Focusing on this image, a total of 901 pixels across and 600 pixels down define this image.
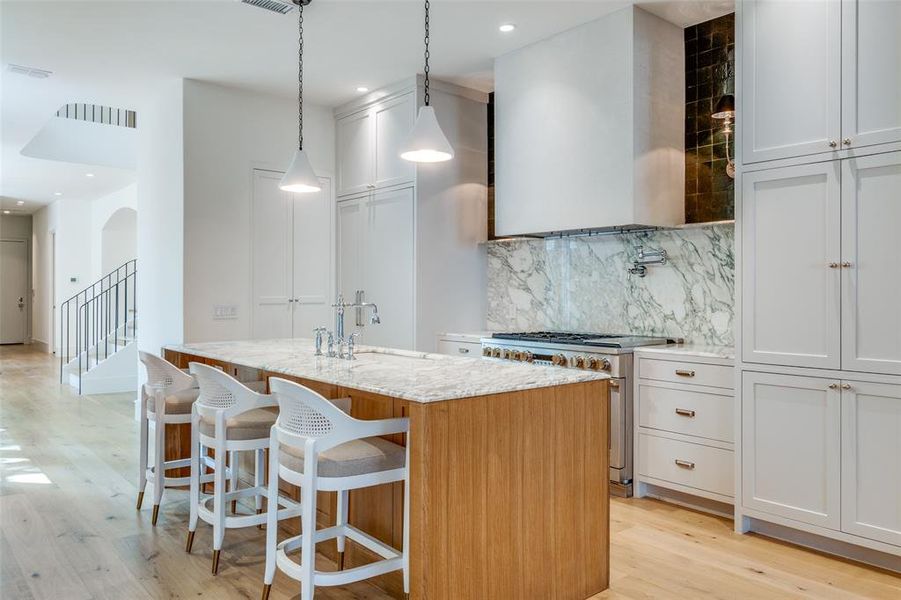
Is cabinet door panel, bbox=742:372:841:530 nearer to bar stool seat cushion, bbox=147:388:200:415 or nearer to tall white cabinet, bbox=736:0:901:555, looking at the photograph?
tall white cabinet, bbox=736:0:901:555

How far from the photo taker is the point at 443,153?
3.08 metres

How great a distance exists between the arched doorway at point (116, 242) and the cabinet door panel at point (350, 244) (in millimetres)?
6811

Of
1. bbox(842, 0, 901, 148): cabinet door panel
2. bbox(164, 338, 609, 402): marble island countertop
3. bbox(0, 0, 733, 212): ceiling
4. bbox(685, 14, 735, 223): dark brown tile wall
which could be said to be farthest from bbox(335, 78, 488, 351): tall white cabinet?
bbox(842, 0, 901, 148): cabinet door panel

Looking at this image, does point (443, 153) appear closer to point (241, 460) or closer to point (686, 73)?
point (686, 73)

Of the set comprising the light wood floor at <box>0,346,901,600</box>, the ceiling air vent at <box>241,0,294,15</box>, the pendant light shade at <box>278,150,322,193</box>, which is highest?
the ceiling air vent at <box>241,0,294,15</box>

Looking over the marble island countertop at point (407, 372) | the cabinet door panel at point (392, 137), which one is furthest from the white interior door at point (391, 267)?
the marble island countertop at point (407, 372)

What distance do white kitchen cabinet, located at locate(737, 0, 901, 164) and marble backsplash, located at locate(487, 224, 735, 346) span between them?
0.86 metres

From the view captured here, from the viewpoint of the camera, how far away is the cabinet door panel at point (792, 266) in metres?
2.98

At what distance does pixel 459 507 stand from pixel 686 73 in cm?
327

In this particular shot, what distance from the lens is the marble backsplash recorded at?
13.2ft

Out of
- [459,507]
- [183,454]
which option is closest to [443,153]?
[459,507]

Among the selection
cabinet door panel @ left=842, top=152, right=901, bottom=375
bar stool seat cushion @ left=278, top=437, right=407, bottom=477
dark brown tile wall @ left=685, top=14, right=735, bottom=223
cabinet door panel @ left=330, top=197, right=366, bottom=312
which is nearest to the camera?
bar stool seat cushion @ left=278, top=437, right=407, bottom=477

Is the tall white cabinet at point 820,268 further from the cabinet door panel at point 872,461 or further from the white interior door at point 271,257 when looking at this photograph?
the white interior door at point 271,257

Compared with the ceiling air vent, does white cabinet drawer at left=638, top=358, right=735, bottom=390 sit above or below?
below
